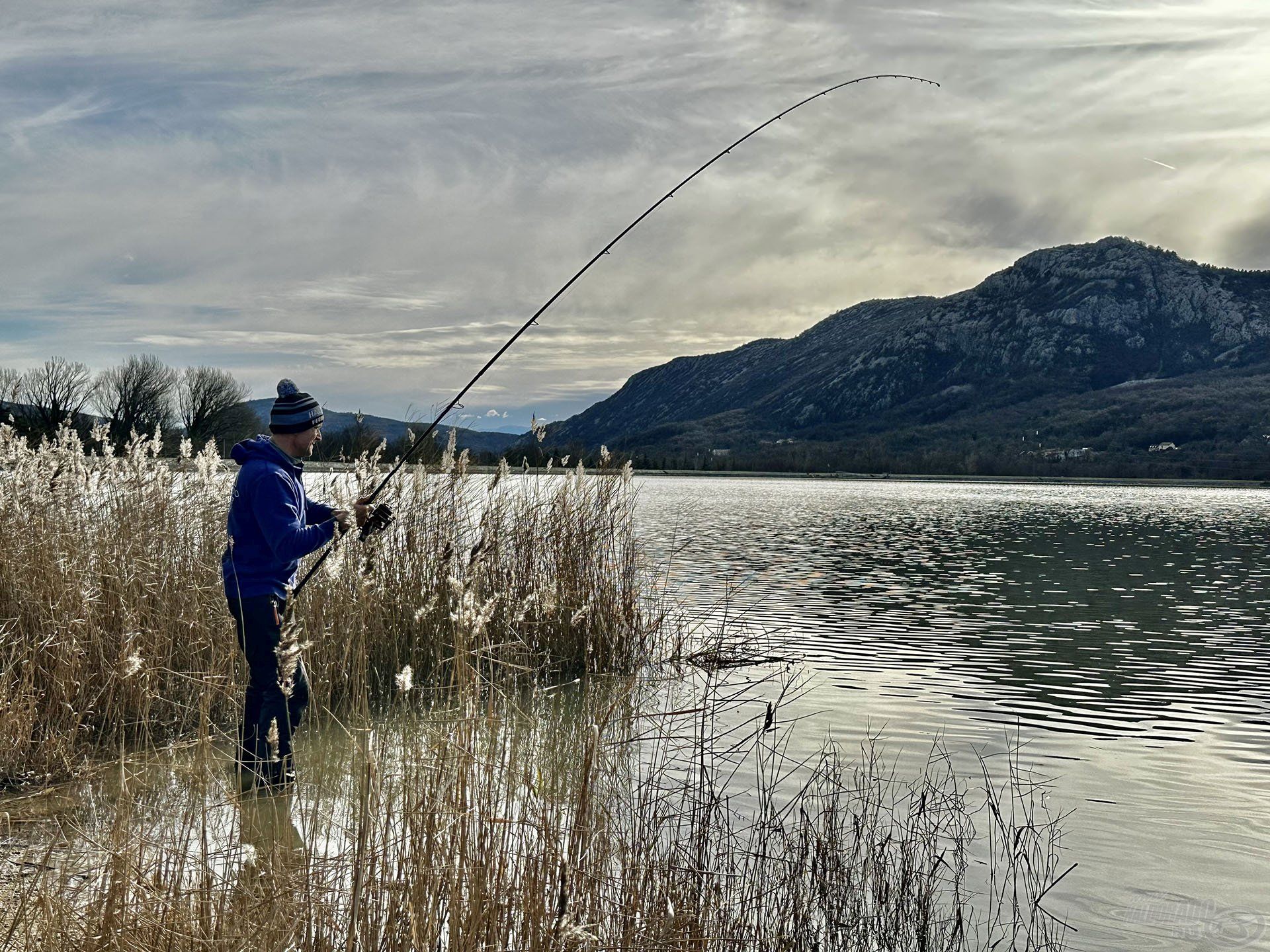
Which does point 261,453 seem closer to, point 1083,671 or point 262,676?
point 262,676

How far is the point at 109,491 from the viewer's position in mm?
8602

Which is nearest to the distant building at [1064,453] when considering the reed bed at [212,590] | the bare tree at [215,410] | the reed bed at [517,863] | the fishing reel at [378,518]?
the bare tree at [215,410]

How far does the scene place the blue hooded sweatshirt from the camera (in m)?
4.70

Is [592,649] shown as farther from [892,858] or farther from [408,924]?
[408,924]

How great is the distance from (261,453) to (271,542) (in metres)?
0.49

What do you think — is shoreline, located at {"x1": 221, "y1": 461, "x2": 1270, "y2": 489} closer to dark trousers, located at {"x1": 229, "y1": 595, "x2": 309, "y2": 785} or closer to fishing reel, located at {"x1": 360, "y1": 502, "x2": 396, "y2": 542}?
dark trousers, located at {"x1": 229, "y1": 595, "x2": 309, "y2": 785}

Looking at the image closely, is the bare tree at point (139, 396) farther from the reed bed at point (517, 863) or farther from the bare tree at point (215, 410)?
the reed bed at point (517, 863)

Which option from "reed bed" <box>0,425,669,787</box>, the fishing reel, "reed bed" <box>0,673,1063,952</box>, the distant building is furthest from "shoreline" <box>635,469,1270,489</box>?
the fishing reel

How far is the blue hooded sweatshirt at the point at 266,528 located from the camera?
470 centimetres

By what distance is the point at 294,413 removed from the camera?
16.7ft

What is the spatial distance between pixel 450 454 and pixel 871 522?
28.4 meters

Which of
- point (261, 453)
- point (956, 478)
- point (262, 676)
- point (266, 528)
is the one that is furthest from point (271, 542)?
point (956, 478)

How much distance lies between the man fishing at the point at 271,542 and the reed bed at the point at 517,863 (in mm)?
367

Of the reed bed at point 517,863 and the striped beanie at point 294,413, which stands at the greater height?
the striped beanie at point 294,413
